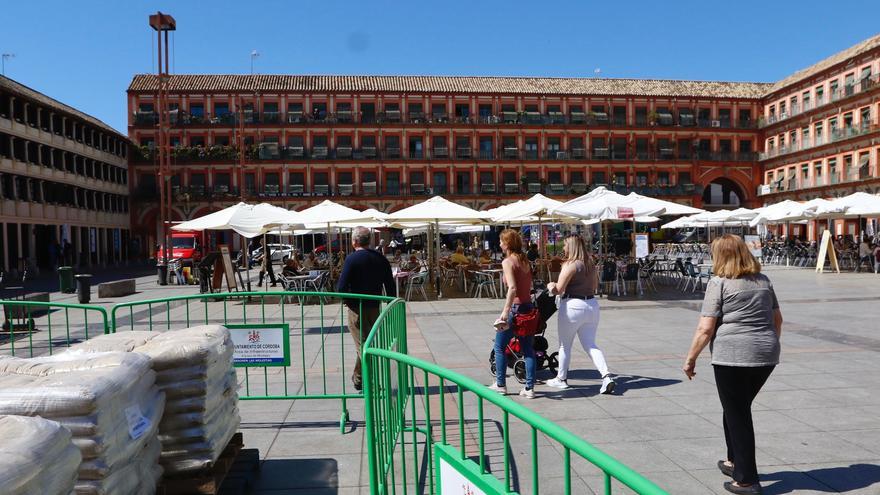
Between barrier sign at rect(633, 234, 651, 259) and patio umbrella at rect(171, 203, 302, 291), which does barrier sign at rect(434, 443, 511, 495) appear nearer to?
patio umbrella at rect(171, 203, 302, 291)

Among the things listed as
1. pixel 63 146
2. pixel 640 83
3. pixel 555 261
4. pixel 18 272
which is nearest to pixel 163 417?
pixel 555 261

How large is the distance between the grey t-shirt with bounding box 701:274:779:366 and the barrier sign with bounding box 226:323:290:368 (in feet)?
11.2

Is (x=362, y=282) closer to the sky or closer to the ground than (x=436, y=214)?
closer to the ground

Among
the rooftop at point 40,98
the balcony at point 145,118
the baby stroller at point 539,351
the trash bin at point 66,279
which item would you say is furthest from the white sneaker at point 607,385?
the balcony at point 145,118

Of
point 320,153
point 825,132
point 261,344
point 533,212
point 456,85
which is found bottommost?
point 261,344

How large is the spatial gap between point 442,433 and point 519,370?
454 centimetres

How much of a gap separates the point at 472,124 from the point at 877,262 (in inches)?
1454

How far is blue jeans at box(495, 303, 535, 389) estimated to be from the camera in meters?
6.09

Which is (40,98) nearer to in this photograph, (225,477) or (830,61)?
(225,477)

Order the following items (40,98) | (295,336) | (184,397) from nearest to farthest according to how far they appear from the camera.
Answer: (184,397) → (295,336) → (40,98)

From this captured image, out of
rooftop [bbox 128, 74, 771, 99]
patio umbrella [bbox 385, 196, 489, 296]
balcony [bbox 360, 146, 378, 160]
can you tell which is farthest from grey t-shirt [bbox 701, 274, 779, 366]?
rooftop [bbox 128, 74, 771, 99]

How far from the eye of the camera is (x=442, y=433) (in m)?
2.38

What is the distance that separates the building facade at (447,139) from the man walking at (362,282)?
4650cm

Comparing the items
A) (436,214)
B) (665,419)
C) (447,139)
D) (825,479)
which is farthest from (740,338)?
(447,139)
